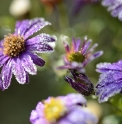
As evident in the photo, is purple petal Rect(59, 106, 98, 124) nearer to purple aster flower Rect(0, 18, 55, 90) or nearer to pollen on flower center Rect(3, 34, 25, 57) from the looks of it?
purple aster flower Rect(0, 18, 55, 90)

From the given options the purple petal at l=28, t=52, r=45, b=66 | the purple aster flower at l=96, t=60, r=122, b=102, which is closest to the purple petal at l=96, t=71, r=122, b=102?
the purple aster flower at l=96, t=60, r=122, b=102

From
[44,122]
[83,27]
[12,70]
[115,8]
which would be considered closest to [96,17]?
[83,27]

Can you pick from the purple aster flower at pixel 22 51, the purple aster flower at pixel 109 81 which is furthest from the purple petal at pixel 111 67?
the purple aster flower at pixel 22 51

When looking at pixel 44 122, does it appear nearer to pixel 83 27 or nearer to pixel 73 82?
pixel 73 82

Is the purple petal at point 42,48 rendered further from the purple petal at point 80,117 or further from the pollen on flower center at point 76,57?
the purple petal at point 80,117

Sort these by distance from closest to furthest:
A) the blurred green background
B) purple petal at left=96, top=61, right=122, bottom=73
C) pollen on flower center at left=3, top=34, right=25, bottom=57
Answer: purple petal at left=96, top=61, right=122, bottom=73 → pollen on flower center at left=3, top=34, right=25, bottom=57 → the blurred green background

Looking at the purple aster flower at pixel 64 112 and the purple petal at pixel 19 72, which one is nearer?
the purple aster flower at pixel 64 112
